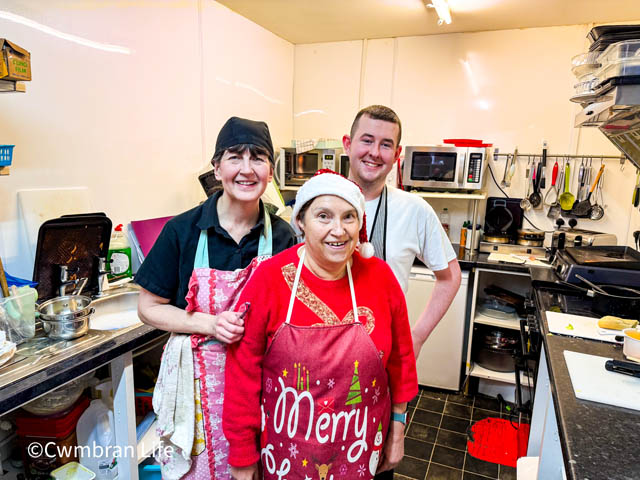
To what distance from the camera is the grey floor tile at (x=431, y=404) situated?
288 centimetres

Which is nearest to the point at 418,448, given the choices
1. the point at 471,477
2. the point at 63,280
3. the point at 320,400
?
the point at 471,477

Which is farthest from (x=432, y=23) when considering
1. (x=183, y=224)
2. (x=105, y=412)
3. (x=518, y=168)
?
(x=105, y=412)

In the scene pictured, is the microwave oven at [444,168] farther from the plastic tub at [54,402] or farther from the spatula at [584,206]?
the plastic tub at [54,402]

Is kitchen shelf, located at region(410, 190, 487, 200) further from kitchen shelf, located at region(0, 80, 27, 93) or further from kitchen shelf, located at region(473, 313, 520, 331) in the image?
kitchen shelf, located at region(0, 80, 27, 93)

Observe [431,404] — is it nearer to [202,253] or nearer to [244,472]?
[244,472]

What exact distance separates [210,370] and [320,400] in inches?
13.2

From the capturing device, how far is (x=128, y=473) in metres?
1.65

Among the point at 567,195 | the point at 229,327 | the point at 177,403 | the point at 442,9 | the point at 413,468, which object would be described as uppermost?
the point at 442,9

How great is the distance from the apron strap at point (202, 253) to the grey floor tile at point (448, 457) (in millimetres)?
1935

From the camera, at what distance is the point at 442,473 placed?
2.25 metres

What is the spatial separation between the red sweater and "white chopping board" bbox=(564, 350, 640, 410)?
581 mm

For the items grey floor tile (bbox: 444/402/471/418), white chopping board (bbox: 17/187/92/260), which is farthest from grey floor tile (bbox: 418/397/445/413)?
white chopping board (bbox: 17/187/92/260)

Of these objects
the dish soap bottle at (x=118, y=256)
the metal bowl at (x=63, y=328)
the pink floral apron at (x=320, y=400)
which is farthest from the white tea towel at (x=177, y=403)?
the dish soap bottle at (x=118, y=256)

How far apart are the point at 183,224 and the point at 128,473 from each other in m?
1.14
